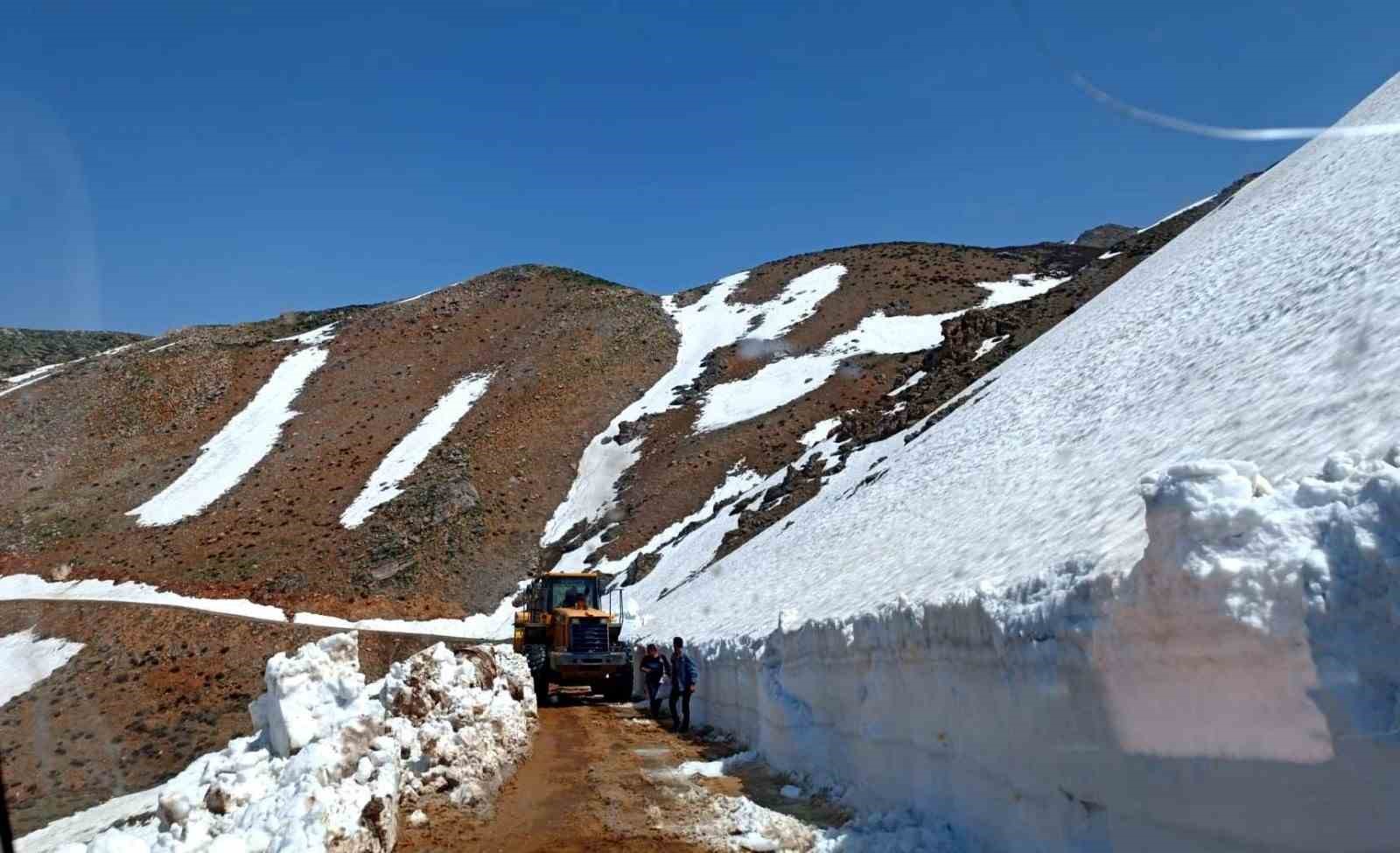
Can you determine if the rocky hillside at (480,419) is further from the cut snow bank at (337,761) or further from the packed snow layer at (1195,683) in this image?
the packed snow layer at (1195,683)

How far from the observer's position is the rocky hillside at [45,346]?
81.6 metres

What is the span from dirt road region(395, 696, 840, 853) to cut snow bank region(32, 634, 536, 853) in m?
0.45

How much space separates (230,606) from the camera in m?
37.8

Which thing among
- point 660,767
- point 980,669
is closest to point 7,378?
point 660,767

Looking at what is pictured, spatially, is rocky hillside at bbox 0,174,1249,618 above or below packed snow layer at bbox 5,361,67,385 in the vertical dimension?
below

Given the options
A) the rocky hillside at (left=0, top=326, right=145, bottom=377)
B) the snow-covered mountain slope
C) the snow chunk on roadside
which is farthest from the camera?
the rocky hillside at (left=0, top=326, right=145, bottom=377)

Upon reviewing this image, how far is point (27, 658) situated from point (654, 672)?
22595 mm

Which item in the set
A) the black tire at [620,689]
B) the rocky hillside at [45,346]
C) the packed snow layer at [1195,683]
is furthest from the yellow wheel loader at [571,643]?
the rocky hillside at [45,346]

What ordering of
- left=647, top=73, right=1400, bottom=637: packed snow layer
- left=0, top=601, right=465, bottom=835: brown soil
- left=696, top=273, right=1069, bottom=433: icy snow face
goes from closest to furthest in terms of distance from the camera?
left=647, top=73, right=1400, bottom=637: packed snow layer → left=0, top=601, right=465, bottom=835: brown soil → left=696, top=273, right=1069, bottom=433: icy snow face

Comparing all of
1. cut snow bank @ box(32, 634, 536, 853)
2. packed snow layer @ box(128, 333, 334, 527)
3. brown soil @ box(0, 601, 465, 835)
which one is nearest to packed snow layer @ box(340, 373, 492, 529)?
packed snow layer @ box(128, 333, 334, 527)

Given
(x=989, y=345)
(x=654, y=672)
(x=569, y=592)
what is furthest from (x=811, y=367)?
(x=654, y=672)

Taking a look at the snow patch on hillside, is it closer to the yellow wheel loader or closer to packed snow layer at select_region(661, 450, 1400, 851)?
the yellow wheel loader

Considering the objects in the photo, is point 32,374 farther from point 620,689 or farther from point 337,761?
Result: point 337,761

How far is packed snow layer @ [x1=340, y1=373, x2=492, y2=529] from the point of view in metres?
50.3
